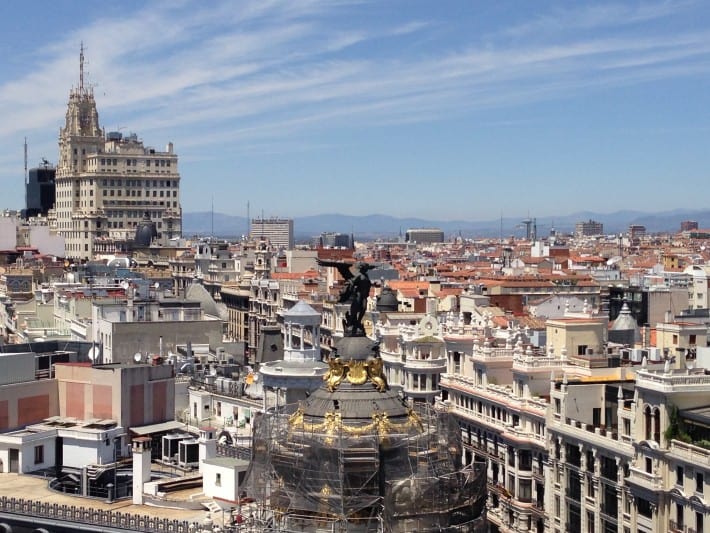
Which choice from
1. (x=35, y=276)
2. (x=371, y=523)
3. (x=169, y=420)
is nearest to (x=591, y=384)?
(x=169, y=420)

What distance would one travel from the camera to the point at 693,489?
4800 cm

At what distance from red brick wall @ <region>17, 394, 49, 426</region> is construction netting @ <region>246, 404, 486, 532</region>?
87.6 feet

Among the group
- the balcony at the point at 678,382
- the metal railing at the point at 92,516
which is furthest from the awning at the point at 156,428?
the balcony at the point at 678,382

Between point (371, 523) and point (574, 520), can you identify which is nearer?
point (371, 523)

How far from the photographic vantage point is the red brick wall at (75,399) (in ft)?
195

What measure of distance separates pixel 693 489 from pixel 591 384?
12.1m

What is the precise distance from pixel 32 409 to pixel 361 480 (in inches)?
1179

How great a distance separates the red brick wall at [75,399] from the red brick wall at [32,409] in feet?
3.22

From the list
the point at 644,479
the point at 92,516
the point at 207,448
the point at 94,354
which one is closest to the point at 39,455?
the point at 207,448

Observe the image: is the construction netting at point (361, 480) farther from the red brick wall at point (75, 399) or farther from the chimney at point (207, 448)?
the red brick wall at point (75, 399)

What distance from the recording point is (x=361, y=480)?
32.5m

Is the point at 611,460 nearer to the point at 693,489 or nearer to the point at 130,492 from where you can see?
the point at 693,489

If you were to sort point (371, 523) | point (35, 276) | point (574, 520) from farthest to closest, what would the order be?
point (35, 276) → point (574, 520) → point (371, 523)

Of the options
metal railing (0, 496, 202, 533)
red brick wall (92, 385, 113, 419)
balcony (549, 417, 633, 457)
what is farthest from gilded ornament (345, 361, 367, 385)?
red brick wall (92, 385, 113, 419)
